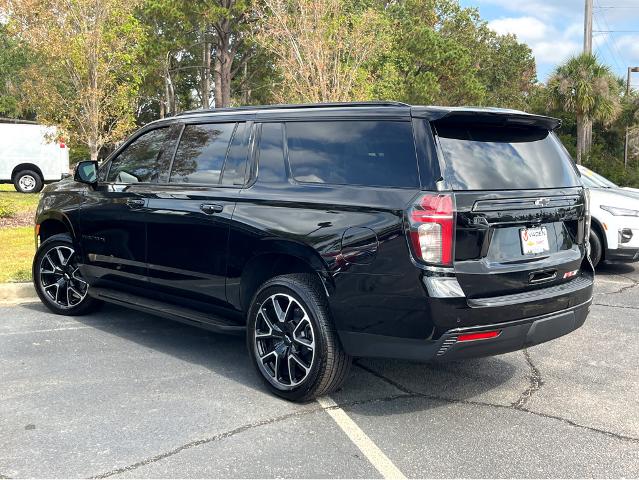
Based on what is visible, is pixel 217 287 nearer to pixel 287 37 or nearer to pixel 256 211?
pixel 256 211

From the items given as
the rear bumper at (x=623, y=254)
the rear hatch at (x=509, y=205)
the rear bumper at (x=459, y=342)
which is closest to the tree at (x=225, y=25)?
the rear bumper at (x=623, y=254)

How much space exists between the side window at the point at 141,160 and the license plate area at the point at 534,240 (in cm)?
294

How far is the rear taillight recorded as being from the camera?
3395mm

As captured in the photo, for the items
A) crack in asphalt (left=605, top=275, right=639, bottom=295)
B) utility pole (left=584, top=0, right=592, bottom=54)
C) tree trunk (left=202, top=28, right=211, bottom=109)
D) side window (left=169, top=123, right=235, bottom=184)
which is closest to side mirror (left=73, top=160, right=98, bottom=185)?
side window (left=169, top=123, right=235, bottom=184)

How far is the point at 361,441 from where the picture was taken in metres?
3.50

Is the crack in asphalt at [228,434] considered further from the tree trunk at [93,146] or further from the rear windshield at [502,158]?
the tree trunk at [93,146]

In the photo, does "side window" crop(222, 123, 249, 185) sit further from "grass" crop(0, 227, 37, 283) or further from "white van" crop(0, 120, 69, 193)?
"white van" crop(0, 120, 69, 193)

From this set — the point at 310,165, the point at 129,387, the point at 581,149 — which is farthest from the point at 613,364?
the point at 581,149

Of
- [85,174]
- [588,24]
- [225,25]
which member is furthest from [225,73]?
[85,174]

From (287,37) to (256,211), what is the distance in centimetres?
1257

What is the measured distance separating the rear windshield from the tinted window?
22 centimetres

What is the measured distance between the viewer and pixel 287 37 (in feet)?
51.7

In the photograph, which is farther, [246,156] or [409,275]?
[246,156]

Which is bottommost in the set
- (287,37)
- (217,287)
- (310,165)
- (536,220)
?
(217,287)
